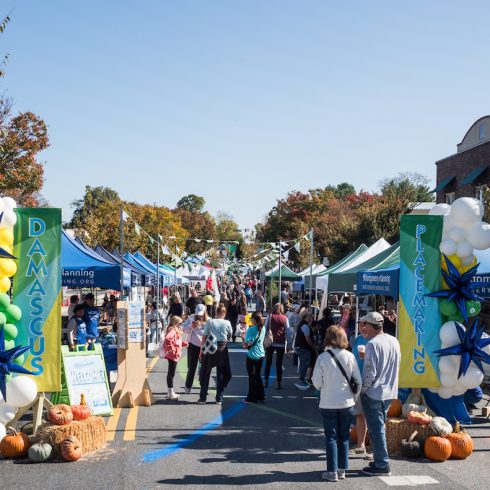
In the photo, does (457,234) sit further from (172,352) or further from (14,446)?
(14,446)

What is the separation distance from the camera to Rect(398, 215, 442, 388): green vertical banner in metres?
8.73

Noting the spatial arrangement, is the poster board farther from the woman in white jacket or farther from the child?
the woman in white jacket

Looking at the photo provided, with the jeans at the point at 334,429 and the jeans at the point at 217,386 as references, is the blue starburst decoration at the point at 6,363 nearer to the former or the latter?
the jeans at the point at 334,429

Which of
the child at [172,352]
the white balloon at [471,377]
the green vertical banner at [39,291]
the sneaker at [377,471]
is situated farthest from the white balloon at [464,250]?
the green vertical banner at [39,291]

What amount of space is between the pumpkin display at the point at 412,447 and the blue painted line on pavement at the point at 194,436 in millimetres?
2741

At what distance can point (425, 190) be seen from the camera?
66.4m

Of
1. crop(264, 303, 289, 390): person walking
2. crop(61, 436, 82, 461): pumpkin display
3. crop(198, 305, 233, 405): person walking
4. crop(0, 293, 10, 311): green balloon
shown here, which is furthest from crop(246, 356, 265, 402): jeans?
crop(0, 293, 10, 311): green balloon

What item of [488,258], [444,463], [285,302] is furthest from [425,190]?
[444,463]

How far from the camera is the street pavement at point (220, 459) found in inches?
272

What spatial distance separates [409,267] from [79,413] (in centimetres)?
477

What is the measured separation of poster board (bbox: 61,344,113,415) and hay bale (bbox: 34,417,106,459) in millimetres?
1385

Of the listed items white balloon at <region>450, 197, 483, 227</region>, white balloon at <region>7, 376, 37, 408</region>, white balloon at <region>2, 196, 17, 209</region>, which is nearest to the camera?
white balloon at <region>7, 376, 37, 408</region>

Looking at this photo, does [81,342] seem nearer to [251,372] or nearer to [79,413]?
[251,372]

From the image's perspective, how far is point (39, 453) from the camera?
25.0ft
